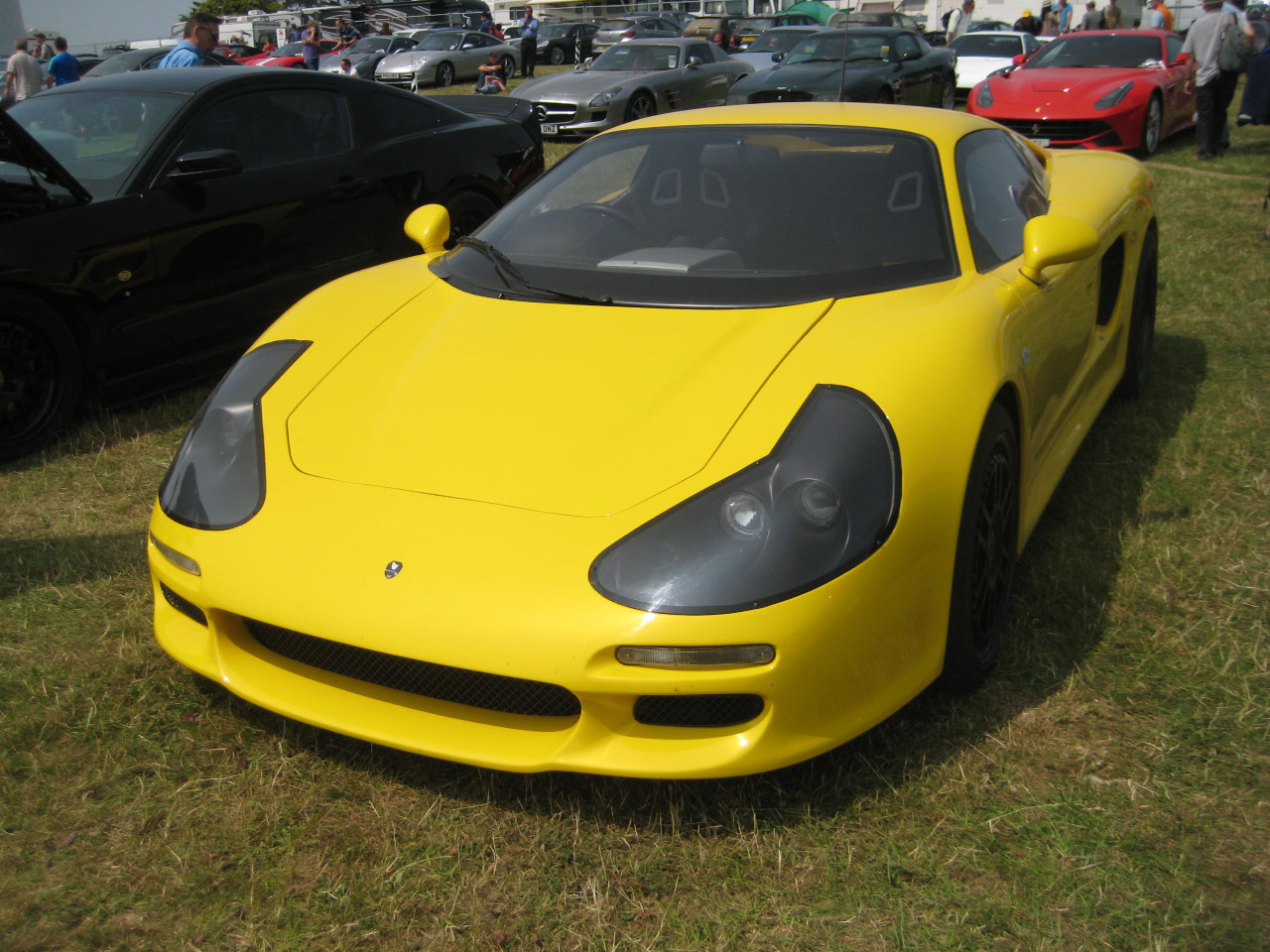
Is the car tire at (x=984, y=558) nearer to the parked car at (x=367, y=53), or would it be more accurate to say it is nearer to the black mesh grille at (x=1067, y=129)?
the black mesh grille at (x=1067, y=129)

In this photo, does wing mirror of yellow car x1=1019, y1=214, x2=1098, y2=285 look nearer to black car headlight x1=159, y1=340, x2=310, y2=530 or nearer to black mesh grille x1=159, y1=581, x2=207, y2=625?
black car headlight x1=159, y1=340, x2=310, y2=530

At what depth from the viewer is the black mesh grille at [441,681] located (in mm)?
2189

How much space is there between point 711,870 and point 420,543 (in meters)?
0.83

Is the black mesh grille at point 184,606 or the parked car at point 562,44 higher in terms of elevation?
the parked car at point 562,44

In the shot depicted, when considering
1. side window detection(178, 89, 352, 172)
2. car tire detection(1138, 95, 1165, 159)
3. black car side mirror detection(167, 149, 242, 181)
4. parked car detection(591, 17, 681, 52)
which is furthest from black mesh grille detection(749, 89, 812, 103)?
parked car detection(591, 17, 681, 52)

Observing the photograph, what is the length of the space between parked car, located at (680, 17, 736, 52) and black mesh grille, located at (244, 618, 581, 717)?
26601mm

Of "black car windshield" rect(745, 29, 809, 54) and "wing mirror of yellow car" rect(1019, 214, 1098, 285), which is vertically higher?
"black car windshield" rect(745, 29, 809, 54)

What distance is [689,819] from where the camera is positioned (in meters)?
2.33

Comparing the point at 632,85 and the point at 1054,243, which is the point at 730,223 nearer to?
the point at 1054,243

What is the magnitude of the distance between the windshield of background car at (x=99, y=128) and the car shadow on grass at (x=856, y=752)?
2.92m

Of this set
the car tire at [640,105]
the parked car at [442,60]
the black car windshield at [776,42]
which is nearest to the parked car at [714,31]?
the parked car at [442,60]

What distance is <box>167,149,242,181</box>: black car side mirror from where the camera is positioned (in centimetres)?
461

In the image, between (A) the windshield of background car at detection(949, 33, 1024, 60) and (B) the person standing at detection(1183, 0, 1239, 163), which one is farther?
(A) the windshield of background car at detection(949, 33, 1024, 60)

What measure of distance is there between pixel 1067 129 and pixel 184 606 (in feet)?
35.9
